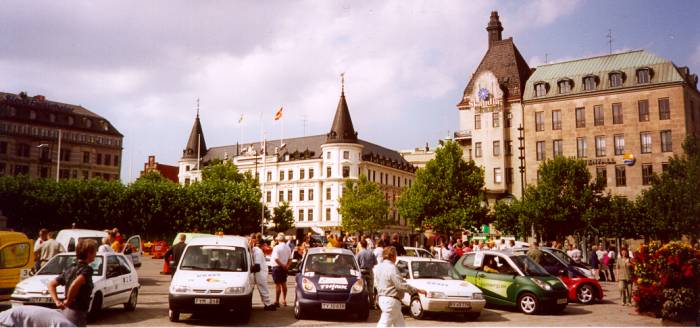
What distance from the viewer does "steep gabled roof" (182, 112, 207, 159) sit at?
352 ft

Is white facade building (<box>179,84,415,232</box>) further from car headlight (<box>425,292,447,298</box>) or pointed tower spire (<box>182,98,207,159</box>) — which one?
car headlight (<box>425,292,447,298</box>)

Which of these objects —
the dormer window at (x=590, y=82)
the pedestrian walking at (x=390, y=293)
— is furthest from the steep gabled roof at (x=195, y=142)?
the pedestrian walking at (x=390, y=293)

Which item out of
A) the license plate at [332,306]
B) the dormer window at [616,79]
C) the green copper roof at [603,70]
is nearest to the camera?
the license plate at [332,306]

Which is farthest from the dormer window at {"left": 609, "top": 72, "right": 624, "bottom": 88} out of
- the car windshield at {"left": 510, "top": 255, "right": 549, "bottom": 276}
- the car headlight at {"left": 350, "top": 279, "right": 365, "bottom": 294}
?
the car headlight at {"left": 350, "top": 279, "right": 365, "bottom": 294}

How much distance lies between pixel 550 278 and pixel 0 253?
14.0 m

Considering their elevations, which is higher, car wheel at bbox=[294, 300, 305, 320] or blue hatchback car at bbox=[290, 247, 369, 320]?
blue hatchback car at bbox=[290, 247, 369, 320]

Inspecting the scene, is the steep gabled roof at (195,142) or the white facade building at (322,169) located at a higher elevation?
the steep gabled roof at (195,142)

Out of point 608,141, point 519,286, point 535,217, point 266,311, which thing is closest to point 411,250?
point 519,286

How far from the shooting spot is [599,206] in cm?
4506

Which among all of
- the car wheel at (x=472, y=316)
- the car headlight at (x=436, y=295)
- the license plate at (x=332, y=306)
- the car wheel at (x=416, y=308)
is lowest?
the car wheel at (x=472, y=316)

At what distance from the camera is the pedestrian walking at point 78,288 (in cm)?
603

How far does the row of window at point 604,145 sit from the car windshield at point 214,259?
48.7m

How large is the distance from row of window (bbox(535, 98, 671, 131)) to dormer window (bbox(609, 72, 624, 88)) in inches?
84.0

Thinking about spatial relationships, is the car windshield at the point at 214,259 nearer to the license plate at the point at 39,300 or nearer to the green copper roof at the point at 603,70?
the license plate at the point at 39,300
